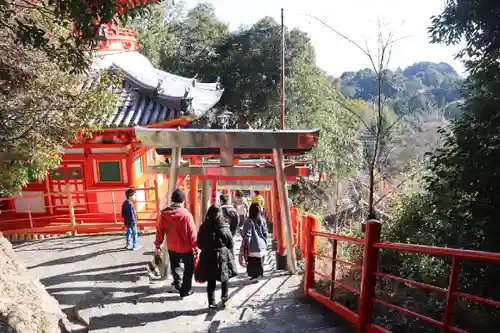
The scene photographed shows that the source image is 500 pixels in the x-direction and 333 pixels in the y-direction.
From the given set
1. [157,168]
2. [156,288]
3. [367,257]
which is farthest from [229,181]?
[367,257]

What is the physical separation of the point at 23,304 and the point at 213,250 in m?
2.11

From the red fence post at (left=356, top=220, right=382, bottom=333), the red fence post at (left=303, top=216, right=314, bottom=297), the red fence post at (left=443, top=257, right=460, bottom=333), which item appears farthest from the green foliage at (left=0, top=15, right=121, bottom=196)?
the red fence post at (left=443, top=257, right=460, bottom=333)

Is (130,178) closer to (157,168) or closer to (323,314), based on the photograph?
(157,168)

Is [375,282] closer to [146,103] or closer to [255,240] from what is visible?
[255,240]

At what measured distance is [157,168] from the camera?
23.6 feet

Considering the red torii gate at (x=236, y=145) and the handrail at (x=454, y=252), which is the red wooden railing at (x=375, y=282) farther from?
the red torii gate at (x=236, y=145)

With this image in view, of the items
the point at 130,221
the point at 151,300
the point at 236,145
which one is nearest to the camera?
the point at 151,300

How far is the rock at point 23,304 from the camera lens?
4105mm

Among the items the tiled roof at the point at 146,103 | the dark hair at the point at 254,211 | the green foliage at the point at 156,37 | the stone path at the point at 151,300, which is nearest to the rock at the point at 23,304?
the stone path at the point at 151,300

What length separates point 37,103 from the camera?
A: 6406 mm

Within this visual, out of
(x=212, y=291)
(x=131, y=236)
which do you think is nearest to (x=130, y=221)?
(x=131, y=236)

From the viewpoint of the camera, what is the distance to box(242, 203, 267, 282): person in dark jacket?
6.16 meters

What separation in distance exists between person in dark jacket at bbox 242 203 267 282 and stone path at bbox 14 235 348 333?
23cm

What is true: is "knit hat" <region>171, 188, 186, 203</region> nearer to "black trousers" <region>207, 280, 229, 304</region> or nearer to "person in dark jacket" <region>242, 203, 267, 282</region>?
"black trousers" <region>207, 280, 229, 304</region>
